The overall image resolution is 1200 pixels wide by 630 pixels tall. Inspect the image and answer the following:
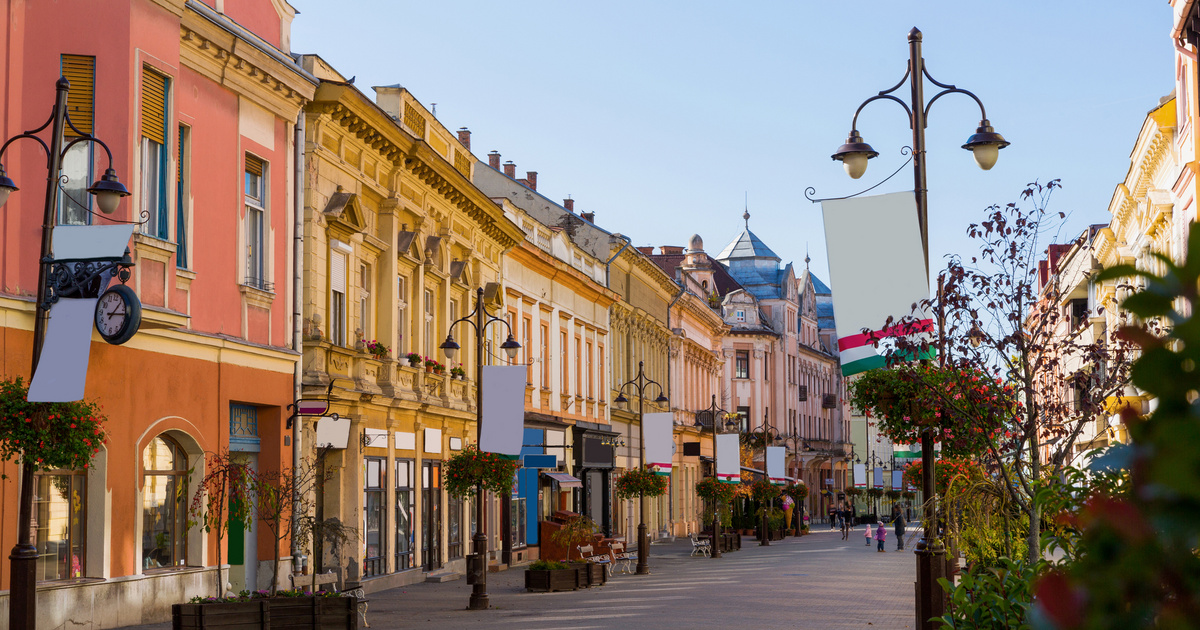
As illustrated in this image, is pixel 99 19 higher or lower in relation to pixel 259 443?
higher

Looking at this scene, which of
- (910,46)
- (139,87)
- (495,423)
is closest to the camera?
(910,46)

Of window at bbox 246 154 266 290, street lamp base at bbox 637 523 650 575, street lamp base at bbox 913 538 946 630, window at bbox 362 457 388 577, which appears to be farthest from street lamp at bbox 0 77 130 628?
street lamp base at bbox 637 523 650 575

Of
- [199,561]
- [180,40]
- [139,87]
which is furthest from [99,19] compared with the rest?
[199,561]

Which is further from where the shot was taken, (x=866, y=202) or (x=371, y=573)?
(x=371, y=573)

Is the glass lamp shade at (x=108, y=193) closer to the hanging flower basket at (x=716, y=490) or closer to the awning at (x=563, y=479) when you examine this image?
the awning at (x=563, y=479)

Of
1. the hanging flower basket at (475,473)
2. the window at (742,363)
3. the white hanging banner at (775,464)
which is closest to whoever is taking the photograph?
the hanging flower basket at (475,473)

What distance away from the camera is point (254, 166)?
2223cm

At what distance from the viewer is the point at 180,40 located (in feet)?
62.7

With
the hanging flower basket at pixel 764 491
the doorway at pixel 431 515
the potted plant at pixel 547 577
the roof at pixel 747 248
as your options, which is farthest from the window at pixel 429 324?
the roof at pixel 747 248

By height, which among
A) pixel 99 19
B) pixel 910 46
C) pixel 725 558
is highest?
pixel 99 19

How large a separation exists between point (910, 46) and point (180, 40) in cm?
1076

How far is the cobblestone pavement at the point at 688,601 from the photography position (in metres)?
20.2

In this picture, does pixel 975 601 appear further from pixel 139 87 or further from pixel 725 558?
pixel 725 558

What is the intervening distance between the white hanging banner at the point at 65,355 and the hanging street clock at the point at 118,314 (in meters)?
2.32
